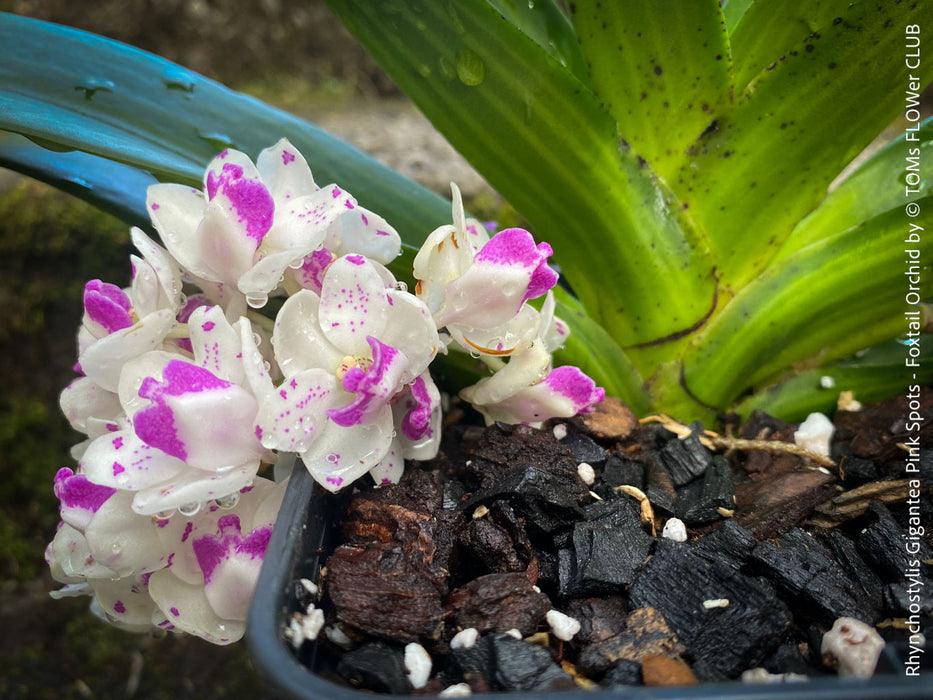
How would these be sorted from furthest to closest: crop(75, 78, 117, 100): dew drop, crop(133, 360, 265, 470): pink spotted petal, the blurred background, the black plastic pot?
the blurred background
crop(75, 78, 117, 100): dew drop
crop(133, 360, 265, 470): pink spotted petal
the black plastic pot

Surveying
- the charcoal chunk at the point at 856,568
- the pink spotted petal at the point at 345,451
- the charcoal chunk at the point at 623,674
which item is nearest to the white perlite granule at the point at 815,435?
the charcoal chunk at the point at 856,568

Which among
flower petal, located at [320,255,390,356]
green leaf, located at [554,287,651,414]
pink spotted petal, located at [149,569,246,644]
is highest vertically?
green leaf, located at [554,287,651,414]

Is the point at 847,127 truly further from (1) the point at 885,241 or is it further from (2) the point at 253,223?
(2) the point at 253,223

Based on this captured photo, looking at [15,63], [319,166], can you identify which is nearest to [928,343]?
[319,166]

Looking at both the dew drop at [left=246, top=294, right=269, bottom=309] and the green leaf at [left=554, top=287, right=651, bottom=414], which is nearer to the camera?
the dew drop at [left=246, top=294, right=269, bottom=309]

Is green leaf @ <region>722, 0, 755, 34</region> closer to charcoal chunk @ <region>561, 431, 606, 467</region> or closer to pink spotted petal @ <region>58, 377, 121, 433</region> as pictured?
charcoal chunk @ <region>561, 431, 606, 467</region>

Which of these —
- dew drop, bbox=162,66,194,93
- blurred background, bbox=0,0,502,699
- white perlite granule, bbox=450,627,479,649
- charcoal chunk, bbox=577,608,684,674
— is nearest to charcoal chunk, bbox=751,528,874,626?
charcoal chunk, bbox=577,608,684,674
